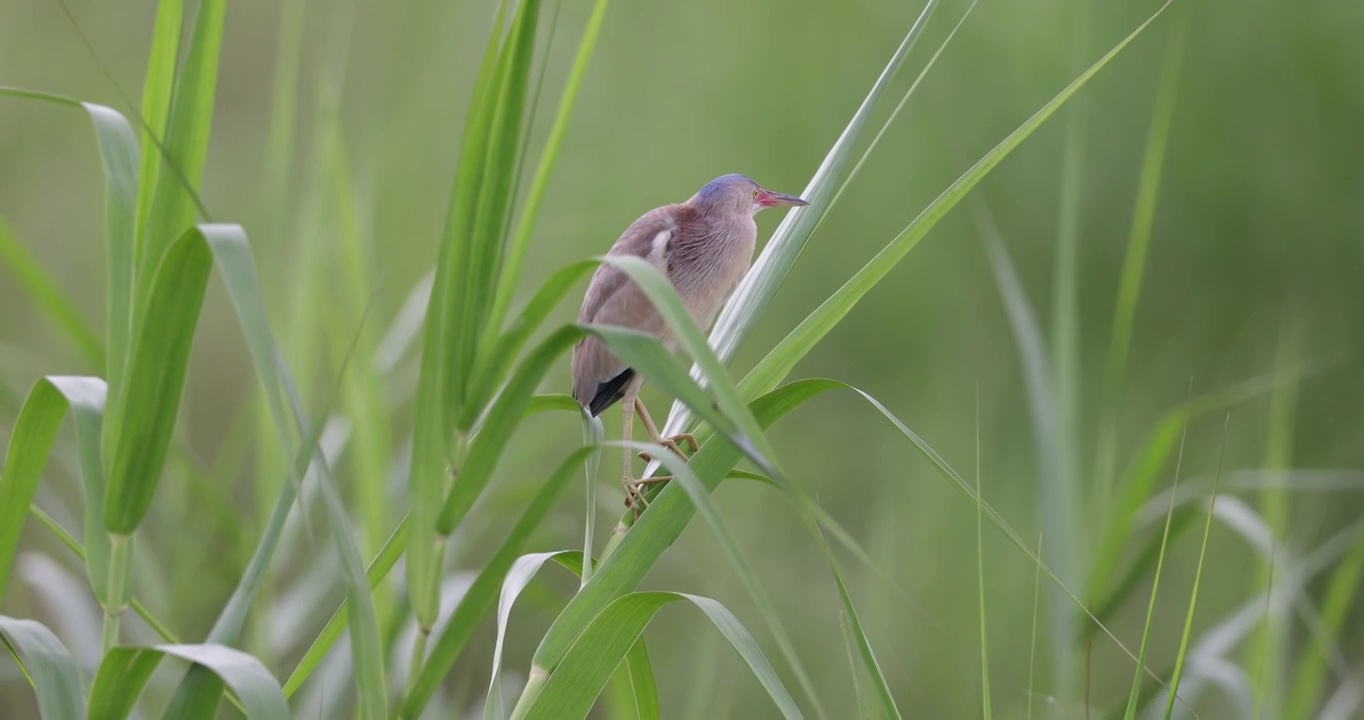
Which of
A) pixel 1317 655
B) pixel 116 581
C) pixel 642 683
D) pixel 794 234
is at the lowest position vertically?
pixel 1317 655

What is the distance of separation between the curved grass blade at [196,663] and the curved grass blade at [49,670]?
0.03 metres

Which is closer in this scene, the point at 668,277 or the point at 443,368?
the point at 443,368

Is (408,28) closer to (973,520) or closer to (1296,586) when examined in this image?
(973,520)

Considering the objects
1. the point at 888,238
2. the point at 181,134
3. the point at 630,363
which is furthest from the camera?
the point at 888,238

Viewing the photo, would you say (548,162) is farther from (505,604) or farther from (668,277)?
(668,277)

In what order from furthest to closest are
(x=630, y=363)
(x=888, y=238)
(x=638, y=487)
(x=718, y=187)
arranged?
(x=888, y=238)
(x=718, y=187)
(x=638, y=487)
(x=630, y=363)

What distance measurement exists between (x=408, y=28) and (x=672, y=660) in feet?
6.97

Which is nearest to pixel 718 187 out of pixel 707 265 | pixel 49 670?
pixel 707 265

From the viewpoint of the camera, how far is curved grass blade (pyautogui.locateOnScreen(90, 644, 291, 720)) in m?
0.59

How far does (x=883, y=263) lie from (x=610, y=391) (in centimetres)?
57

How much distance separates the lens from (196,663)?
0.64 metres

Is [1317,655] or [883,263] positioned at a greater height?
[883,263]

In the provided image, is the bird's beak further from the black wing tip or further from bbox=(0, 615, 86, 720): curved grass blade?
bbox=(0, 615, 86, 720): curved grass blade

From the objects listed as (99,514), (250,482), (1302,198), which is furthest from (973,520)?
(99,514)
